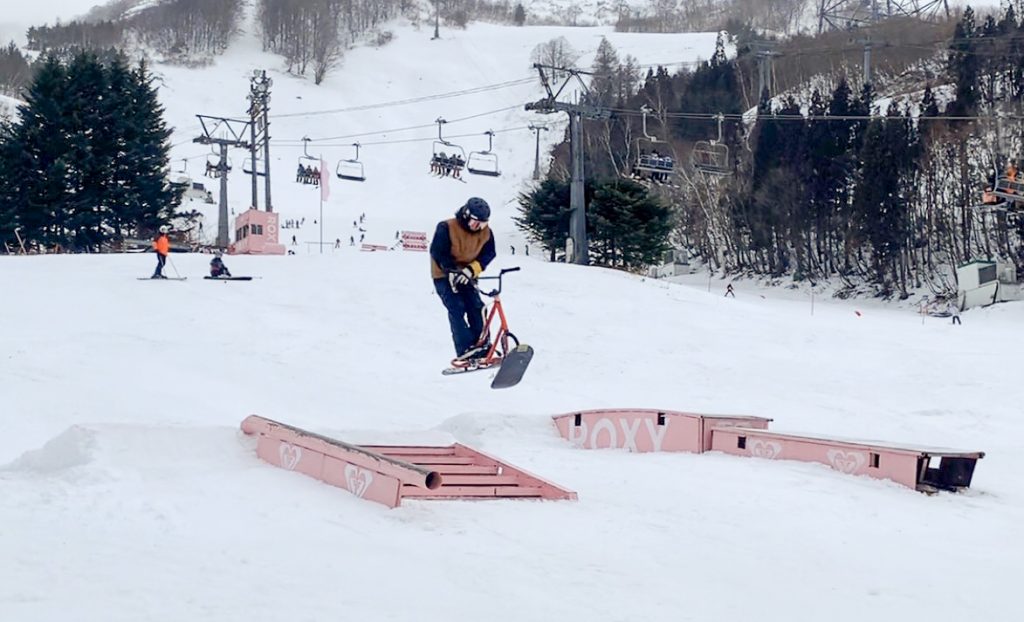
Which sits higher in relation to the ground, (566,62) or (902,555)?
(566,62)

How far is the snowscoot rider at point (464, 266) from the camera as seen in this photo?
10.4 metres

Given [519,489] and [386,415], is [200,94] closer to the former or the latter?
[386,415]

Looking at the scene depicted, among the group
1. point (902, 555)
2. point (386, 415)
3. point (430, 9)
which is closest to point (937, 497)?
point (902, 555)

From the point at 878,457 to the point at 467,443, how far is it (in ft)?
18.4

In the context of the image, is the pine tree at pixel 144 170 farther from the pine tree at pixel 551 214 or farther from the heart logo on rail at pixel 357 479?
the heart logo on rail at pixel 357 479

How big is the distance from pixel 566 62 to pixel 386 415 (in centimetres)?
10544

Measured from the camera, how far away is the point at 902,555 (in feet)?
23.4

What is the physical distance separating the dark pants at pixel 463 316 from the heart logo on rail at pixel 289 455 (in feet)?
7.31

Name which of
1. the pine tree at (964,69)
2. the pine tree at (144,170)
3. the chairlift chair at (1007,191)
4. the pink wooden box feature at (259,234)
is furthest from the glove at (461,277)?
the pine tree at (964,69)

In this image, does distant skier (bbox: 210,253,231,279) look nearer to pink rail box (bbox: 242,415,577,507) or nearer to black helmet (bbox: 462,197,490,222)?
pink rail box (bbox: 242,415,577,507)

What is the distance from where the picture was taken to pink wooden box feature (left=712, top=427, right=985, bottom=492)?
9.95m

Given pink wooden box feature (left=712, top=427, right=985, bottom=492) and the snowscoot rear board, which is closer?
pink wooden box feature (left=712, top=427, right=985, bottom=492)

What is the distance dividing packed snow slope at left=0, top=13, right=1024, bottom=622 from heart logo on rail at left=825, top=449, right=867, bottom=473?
26 centimetres

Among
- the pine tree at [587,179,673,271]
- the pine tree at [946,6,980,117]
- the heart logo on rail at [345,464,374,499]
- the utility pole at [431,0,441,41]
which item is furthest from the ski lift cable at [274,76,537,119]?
the heart logo on rail at [345,464,374,499]
